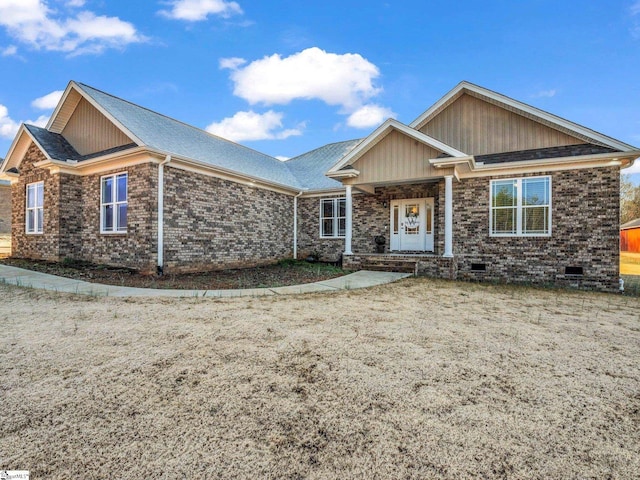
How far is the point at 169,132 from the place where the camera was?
466 inches

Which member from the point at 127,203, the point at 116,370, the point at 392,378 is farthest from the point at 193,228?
the point at 392,378

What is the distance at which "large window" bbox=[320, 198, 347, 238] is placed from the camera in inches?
556

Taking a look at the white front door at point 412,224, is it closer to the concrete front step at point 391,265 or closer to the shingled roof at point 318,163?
the concrete front step at point 391,265

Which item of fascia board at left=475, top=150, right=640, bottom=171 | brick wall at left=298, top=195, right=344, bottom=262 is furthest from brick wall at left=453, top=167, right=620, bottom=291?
brick wall at left=298, top=195, right=344, bottom=262

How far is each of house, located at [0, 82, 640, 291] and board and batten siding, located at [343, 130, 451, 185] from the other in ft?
0.11

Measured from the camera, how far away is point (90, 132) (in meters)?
11.6

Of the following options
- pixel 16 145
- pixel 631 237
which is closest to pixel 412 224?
pixel 16 145

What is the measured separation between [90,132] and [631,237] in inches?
1566

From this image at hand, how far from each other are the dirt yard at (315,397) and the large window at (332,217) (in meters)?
9.16

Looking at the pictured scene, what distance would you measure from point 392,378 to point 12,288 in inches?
341

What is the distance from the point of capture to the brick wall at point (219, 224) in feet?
33.0

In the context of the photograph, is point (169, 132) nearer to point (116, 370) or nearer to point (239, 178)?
point (239, 178)

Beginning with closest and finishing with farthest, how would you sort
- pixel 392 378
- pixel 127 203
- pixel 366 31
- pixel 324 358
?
pixel 392 378 → pixel 324 358 → pixel 127 203 → pixel 366 31

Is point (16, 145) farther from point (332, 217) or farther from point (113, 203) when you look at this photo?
point (332, 217)
